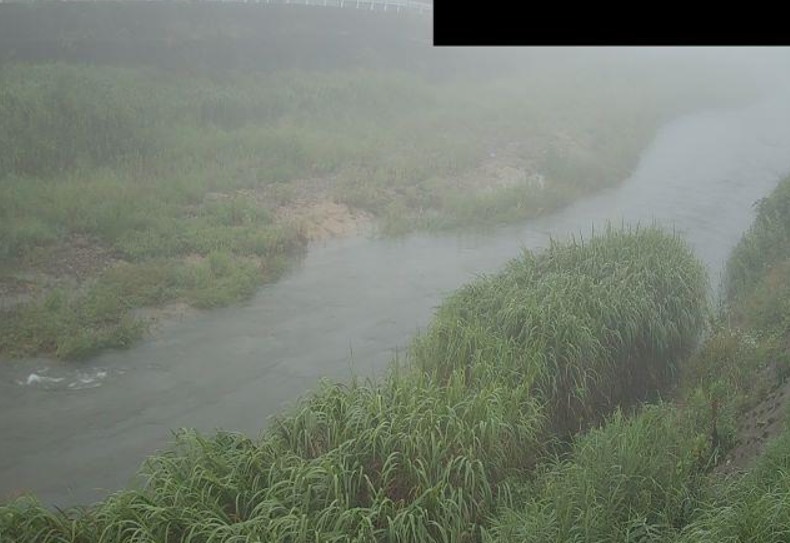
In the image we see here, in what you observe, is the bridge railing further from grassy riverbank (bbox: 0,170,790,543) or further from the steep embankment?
the steep embankment

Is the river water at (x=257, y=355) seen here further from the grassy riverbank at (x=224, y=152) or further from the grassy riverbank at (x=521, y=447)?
the grassy riverbank at (x=521, y=447)

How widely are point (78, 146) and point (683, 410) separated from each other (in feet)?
45.0

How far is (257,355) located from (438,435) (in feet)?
16.2

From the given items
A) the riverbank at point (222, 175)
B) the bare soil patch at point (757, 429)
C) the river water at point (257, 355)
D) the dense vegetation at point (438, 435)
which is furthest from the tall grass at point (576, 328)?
the riverbank at point (222, 175)

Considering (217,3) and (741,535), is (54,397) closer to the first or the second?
(741,535)

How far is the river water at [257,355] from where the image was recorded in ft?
28.0

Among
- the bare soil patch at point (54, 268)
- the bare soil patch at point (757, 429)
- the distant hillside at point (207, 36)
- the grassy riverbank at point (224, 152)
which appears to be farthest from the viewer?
the distant hillside at point (207, 36)

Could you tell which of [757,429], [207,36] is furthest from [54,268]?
[207,36]

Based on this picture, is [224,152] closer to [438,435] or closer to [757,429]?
[438,435]

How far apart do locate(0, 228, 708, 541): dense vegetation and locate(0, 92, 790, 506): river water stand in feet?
5.68

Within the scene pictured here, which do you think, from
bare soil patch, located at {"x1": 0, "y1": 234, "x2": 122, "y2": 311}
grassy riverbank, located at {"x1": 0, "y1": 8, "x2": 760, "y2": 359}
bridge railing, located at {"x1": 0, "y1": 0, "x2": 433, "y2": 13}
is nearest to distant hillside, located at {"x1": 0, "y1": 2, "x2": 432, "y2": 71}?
grassy riverbank, located at {"x1": 0, "y1": 8, "x2": 760, "y2": 359}

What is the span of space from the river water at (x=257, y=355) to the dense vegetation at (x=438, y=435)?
1731 millimetres

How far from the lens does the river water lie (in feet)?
28.0

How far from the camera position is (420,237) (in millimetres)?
16703
